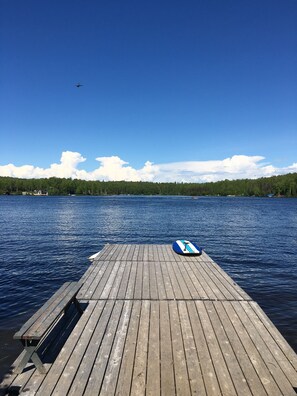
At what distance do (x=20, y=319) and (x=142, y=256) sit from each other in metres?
6.07

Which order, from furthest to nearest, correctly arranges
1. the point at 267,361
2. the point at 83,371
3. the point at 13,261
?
1. the point at 13,261
2. the point at 267,361
3. the point at 83,371

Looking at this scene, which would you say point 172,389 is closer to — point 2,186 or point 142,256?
point 142,256

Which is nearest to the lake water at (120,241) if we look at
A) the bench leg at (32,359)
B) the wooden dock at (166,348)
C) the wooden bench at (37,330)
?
the wooden dock at (166,348)

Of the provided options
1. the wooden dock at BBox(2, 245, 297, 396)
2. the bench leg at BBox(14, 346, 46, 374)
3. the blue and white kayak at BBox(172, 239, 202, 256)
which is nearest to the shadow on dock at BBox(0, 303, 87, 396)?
the wooden dock at BBox(2, 245, 297, 396)

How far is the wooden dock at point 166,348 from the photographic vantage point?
4.68m

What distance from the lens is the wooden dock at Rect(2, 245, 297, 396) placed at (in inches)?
184

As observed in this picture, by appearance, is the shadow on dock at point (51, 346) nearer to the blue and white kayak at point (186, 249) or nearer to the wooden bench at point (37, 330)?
the wooden bench at point (37, 330)

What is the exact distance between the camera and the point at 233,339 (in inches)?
239

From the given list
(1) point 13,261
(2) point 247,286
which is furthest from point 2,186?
(2) point 247,286

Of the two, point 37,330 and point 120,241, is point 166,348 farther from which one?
point 120,241

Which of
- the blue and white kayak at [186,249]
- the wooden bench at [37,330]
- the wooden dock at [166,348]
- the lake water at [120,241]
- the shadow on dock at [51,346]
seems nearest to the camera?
the wooden dock at [166,348]

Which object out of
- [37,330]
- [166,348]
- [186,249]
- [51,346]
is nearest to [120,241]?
[186,249]

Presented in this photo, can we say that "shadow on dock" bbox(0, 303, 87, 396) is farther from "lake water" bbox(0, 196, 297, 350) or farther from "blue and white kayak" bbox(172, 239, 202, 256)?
"blue and white kayak" bbox(172, 239, 202, 256)

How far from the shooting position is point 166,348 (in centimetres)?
568
